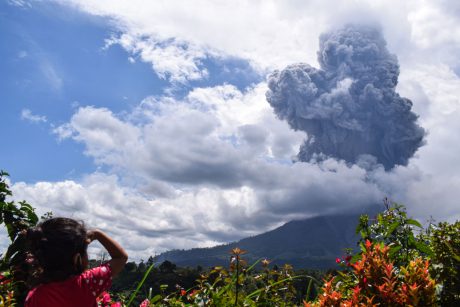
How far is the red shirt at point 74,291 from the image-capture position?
260 cm

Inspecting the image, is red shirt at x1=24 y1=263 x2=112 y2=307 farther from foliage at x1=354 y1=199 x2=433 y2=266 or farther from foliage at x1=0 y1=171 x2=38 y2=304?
foliage at x1=354 y1=199 x2=433 y2=266

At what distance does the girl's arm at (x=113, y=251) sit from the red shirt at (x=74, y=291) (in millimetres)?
46

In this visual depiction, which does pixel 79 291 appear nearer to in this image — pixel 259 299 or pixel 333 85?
pixel 259 299

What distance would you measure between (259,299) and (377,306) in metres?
1.68

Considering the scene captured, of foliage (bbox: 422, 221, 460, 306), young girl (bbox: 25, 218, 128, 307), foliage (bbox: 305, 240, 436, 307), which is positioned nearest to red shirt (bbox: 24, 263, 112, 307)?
young girl (bbox: 25, 218, 128, 307)

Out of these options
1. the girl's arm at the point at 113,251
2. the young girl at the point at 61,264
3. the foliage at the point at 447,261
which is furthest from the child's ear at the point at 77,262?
Answer: the foliage at the point at 447,261

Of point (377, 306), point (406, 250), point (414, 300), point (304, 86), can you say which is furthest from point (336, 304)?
point (304, 86)

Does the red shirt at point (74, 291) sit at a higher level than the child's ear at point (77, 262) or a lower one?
lower

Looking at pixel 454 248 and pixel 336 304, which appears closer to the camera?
pixel 336 304

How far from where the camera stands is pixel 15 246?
3.81m

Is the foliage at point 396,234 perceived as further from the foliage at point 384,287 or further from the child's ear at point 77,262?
the child's ear at point 77,262

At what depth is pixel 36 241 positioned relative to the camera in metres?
2.62

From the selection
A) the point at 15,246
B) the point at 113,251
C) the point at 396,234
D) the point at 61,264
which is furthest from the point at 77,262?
the point at 396,234

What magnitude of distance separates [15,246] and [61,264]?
1.46 m
